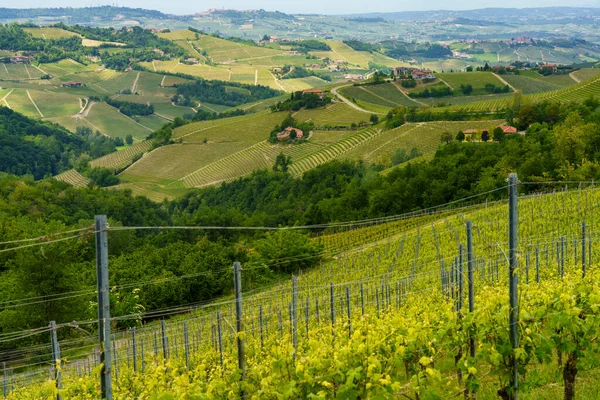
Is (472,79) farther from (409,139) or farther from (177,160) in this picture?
(177,160)

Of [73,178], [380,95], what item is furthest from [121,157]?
[380,95]

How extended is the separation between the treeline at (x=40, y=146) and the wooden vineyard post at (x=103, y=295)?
119 m

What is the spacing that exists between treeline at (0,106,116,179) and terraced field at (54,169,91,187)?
4.10 metres

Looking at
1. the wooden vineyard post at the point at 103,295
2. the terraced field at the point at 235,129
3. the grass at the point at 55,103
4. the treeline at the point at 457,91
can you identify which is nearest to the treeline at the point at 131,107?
the grass at the point at 55,103

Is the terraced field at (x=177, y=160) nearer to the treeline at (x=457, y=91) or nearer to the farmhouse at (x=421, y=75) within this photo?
the treeline at (x=457, y=91)

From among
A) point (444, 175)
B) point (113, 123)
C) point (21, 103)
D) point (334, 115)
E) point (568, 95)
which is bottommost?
point (113, 123)

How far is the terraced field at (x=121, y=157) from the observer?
115688 mm

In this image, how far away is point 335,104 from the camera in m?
119

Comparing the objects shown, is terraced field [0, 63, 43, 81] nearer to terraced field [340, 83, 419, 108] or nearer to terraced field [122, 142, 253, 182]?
terraced field [122, 142, 253, 182]

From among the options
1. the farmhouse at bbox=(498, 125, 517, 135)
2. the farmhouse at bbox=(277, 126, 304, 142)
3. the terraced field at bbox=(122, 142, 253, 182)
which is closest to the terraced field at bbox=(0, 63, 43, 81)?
the terraced field at bbox=(122, 142, 253, 182)

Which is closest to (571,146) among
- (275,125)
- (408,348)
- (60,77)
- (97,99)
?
(408,348)

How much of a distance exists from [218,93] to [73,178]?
268 feet

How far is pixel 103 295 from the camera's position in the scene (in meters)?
6.82

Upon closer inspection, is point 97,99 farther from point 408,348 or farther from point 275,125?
point 408,348
